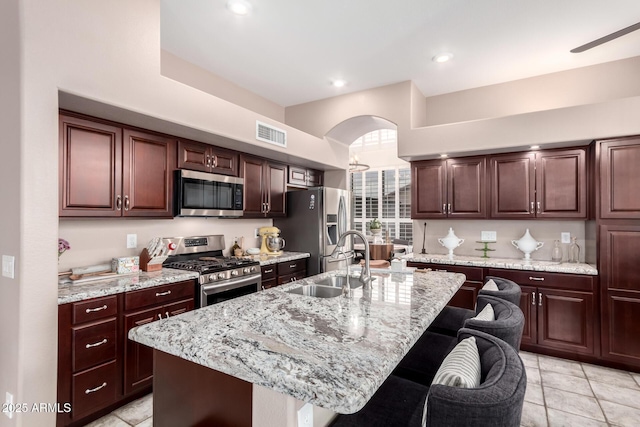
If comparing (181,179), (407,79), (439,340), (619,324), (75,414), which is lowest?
(75,414)

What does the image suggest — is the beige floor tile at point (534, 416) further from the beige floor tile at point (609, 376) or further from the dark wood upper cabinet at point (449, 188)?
the dark wood upper cabinet at point (449, 188)

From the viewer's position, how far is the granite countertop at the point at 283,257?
12.0 feet

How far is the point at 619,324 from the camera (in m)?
3.05

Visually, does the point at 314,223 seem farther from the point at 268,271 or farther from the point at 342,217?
the point at 268,271

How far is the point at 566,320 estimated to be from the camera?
10.7 ft

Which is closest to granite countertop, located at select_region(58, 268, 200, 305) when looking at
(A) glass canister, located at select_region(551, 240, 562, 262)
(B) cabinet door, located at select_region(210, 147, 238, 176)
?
(B) cabinet door, located at select_region(210, 147, 238, 176)

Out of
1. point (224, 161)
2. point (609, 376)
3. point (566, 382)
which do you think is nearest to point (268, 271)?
point (224, 161)

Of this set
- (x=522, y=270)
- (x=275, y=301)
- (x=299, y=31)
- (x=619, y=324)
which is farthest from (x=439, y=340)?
(x=299, y=31)

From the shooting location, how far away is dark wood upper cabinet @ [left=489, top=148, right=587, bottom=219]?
135 inches

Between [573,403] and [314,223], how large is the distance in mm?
3020

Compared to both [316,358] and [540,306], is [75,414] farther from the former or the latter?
[540,306]

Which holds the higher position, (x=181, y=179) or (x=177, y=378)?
(x=181, y=179)

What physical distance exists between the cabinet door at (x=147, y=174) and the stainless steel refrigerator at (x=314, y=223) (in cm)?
177

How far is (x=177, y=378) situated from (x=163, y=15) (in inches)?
111
